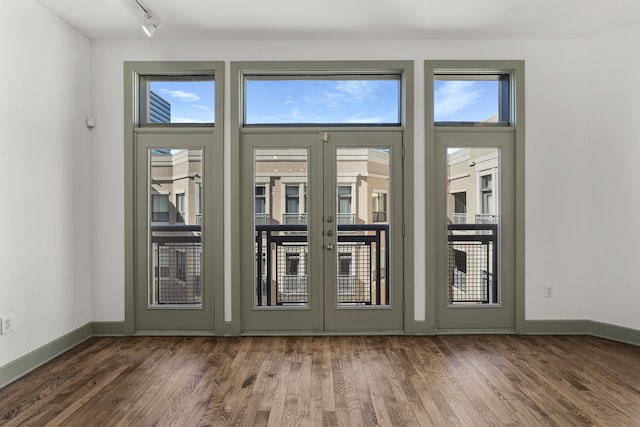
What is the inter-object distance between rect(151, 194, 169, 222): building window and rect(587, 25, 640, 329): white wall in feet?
13.5

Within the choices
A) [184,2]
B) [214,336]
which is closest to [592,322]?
[214,336]

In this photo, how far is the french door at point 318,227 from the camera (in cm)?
385

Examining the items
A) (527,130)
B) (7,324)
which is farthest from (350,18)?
(7,324)

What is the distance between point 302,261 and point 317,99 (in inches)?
64.0

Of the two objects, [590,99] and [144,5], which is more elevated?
[144,5]

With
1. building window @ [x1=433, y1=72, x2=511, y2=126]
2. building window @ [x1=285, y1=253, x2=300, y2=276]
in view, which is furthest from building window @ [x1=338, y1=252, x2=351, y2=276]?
building window @ [x1=433, y1=72, x2=511, y2=126]

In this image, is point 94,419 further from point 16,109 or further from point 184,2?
point 184,2

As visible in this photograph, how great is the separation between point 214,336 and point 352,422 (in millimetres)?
1984

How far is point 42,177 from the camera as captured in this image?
3160 millimetres

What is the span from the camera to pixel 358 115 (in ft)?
12.9

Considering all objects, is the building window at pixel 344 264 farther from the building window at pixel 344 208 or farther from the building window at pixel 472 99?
the building window at pixel 472 99

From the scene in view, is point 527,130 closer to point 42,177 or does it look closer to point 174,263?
point 174,263

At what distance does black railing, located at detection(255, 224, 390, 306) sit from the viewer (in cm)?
387

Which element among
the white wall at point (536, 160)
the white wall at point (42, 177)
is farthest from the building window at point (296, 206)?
the white wall at point (42, 177)
